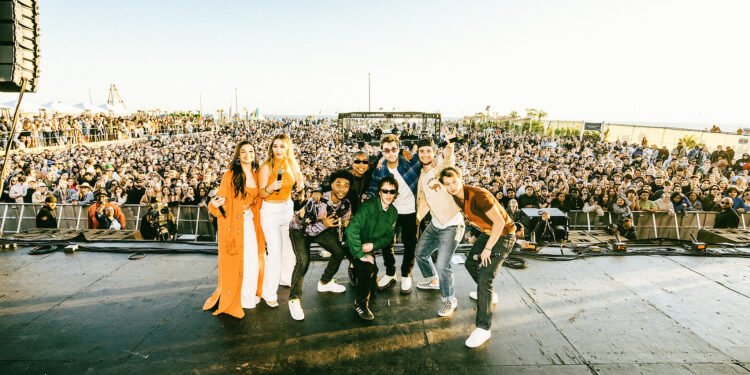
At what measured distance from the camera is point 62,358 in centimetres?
295

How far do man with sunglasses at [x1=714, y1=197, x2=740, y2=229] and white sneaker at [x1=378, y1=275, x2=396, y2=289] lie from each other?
22.7ft

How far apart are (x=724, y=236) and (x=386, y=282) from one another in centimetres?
572

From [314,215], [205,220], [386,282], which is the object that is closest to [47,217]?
[205,220]

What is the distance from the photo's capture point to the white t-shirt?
3.93 m

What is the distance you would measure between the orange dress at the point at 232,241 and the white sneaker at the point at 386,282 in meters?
1.44

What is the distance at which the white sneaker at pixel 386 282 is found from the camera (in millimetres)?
4227

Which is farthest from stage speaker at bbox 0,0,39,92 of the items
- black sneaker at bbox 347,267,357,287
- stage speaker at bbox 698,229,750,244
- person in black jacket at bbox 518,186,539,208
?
stage speaker at bbox 698,229,750,244

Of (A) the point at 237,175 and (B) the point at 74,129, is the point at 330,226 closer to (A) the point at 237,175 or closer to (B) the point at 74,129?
(A) the point at 237,175

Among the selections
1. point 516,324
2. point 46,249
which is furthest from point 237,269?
point 46,249

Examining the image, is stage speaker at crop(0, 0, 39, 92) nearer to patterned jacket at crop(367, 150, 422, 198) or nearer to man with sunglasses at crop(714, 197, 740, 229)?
patterned jacket at crop(367, 150, 422, 198)

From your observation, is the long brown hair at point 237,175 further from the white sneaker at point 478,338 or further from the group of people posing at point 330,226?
the white sneaker at point 478,338

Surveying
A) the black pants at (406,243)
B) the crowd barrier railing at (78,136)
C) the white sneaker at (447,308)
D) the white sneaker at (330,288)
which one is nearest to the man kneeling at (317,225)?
the white sneaker at (330,288)

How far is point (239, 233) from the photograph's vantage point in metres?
3.56

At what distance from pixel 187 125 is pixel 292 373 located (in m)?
33.1
